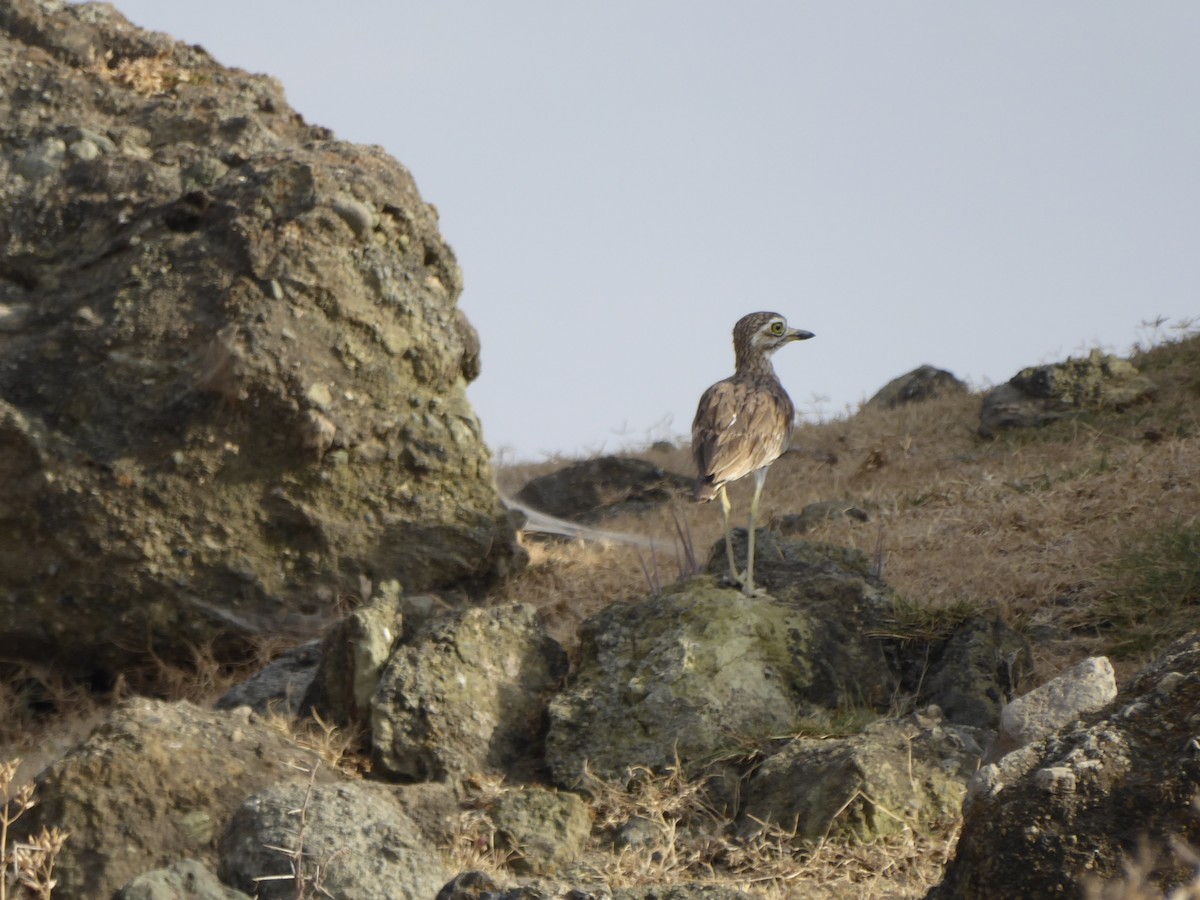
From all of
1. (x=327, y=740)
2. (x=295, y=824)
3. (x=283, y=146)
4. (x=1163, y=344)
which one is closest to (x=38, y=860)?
(x=295, y=824)

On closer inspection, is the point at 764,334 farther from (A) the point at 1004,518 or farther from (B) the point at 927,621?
(A) the point at 1004,518

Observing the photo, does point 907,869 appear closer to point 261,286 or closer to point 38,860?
point 38,860

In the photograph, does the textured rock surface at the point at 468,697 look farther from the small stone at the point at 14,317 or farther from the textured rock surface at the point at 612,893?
the small stone at the point at 14,317

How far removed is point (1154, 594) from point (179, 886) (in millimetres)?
4753

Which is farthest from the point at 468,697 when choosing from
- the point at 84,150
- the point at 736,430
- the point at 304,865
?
the point at 84,150

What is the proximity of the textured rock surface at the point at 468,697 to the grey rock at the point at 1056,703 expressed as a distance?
1967mm

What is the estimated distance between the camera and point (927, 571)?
7512 millimetres

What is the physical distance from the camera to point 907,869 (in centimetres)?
444

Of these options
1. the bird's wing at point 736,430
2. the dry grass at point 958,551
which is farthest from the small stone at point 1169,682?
the bird's wing at point 736,430

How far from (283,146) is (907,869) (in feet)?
18.4

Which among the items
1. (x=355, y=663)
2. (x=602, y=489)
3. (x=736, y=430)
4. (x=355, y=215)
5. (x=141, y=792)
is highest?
(x=355, y=215)

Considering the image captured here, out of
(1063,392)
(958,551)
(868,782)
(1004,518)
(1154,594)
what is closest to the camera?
(868,782)

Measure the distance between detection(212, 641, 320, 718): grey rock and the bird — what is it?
1918 mm

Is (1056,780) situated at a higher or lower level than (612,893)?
higher
